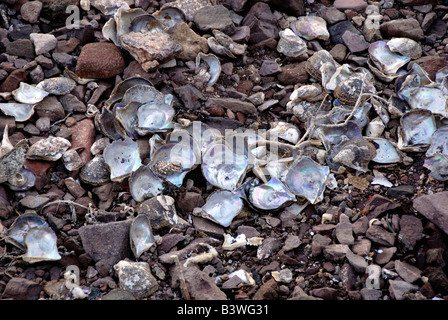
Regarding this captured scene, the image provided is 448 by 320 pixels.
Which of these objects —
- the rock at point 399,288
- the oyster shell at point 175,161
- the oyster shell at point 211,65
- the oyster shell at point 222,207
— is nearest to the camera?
the rock at point 399,288

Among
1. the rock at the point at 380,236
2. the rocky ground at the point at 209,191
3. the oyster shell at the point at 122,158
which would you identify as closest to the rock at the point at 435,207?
the rocky ground at the point at 209,191

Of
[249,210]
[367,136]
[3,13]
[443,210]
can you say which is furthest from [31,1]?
[443,210]

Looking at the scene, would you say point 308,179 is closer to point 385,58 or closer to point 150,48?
point 385,58

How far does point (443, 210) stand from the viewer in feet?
8.82

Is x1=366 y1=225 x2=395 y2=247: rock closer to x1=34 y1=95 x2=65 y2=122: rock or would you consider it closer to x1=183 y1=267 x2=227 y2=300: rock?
x1=183 y1=267 x2=227 y2=300: rock

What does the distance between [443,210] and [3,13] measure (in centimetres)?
373

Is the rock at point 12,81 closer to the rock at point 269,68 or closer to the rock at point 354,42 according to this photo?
the rock at point 269,68

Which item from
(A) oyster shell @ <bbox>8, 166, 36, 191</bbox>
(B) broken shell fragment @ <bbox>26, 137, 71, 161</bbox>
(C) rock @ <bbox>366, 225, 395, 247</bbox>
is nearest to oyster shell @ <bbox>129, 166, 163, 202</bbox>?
(B) broken shell fragment @ <bbox>26, 137, 71, 161</bbox>

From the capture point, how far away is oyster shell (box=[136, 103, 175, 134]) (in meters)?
3.36

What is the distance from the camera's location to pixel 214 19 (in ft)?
12.9

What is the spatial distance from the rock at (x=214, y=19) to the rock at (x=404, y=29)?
134 cm

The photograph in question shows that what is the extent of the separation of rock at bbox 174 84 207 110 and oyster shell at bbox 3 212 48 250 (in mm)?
1346

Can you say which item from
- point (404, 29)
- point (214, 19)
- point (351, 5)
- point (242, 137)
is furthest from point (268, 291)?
point (351, 5)

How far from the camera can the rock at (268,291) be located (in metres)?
2.53
